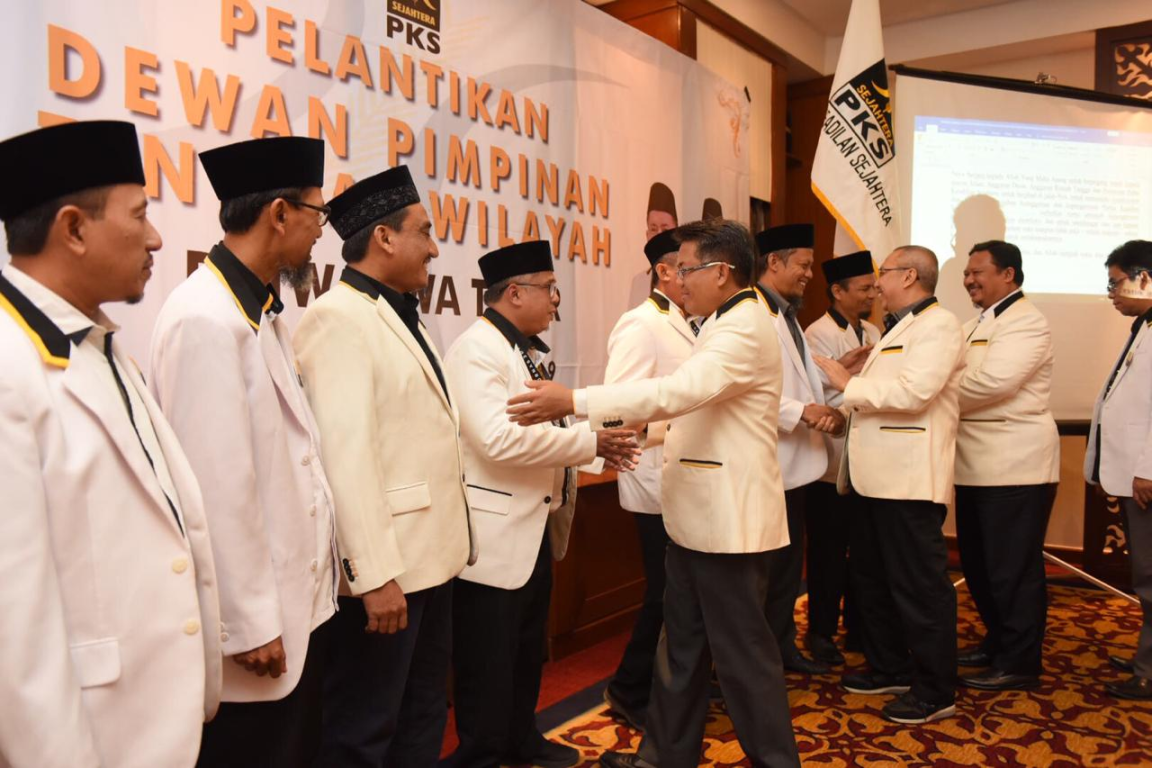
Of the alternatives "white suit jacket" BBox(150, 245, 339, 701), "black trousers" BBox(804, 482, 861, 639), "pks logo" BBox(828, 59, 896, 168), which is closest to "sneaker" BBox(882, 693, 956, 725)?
"black trousers" BBox(804, 482, 861, 639)

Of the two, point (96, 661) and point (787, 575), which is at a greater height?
point (96, 661)

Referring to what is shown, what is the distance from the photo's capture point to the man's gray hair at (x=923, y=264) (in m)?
3.12

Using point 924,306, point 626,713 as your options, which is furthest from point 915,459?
point 626,713

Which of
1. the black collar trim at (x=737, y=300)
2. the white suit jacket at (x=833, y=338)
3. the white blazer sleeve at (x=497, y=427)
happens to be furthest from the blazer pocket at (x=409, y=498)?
the white suit jacket at (x=833, y=338)

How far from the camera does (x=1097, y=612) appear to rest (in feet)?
14.5

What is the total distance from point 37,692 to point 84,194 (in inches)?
25.5

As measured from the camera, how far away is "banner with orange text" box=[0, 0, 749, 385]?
7.25 feet

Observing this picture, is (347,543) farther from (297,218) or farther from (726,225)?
(726,225)

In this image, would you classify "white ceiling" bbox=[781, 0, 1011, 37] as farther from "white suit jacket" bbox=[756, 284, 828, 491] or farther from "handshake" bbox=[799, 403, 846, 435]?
"handshake" bbox=[799, 403, 846, 435]

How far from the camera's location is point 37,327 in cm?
108

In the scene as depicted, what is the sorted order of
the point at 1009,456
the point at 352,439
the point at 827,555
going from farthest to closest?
the point at 827,555 < the point at 1009,456 < the point at 352,439

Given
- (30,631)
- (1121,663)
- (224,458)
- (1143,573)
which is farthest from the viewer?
(1121,663)

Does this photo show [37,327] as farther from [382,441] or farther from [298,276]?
[382,441]

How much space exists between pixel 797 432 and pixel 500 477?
4.54ft
